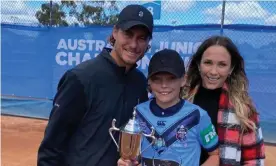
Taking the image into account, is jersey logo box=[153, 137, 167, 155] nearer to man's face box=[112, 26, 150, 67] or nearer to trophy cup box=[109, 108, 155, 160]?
trophy cup box=[109, 108, 155, 160]

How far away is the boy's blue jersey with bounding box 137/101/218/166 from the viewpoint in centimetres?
199

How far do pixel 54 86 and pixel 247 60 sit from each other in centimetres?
349

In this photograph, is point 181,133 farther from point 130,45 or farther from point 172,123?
point 130,45

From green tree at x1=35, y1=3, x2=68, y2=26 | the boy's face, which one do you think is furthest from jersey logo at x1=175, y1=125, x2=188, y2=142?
green tree at x1=35, y1=3, x2=68, y2=26

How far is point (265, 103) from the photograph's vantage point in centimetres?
599

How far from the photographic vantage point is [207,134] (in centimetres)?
202

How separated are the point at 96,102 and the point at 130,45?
0.34 meters

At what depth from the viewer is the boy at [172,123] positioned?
1995 mm

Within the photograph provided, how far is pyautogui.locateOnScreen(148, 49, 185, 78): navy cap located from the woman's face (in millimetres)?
216

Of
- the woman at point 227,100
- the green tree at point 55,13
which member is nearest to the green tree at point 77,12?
the green tree at point 55,13

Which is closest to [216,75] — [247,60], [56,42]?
Answer: [247,60]

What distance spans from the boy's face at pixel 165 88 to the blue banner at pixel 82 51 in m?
4.21

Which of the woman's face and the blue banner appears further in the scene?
the blue banner

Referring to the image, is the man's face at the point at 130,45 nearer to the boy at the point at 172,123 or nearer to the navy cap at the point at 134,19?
the navy cap at the point at 134,19
